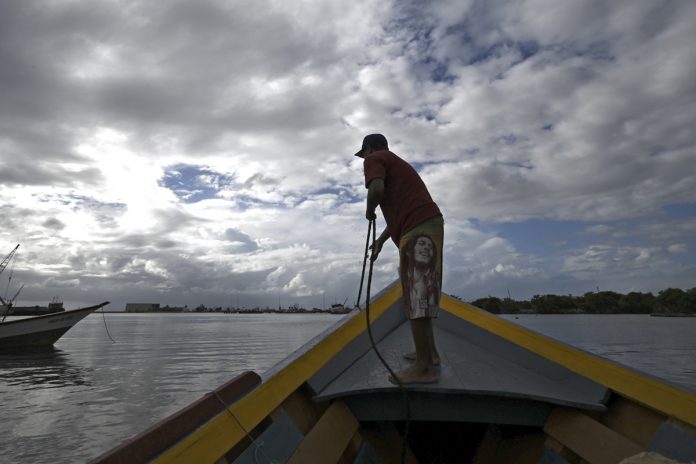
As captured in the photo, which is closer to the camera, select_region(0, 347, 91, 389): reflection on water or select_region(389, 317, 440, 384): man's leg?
select_region(389, 317, 440, 384): man's leg

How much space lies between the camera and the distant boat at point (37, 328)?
1843cm

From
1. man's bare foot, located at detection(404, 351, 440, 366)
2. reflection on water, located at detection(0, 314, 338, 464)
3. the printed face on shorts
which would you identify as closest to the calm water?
reflection on water, located at detection(0, 314, 338, 464)

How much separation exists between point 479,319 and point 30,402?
10903mm

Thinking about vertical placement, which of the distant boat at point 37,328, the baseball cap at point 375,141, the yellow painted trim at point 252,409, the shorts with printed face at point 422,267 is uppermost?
the baseball cap at point 375,141

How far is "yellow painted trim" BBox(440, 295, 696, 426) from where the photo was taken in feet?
6.73

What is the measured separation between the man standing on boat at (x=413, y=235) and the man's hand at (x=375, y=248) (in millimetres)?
430

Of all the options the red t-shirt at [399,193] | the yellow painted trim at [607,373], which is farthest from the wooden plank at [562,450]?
the red t-shirt at [399,193]

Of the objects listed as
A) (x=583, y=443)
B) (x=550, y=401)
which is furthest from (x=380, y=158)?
(x=583, y=443)

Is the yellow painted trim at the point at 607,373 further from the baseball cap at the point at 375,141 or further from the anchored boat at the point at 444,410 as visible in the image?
the baseball cap at the point at 375,141

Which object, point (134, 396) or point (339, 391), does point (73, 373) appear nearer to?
point (134, 396)

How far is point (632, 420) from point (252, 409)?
80.9 inches

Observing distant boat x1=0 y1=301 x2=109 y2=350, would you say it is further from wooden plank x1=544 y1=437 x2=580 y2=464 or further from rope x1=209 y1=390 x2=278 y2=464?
wooden plank x1=544 y1=437 x2=580 y2=464

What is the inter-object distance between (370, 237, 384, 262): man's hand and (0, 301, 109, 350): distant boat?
20242mm

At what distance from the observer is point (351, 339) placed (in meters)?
3.09
